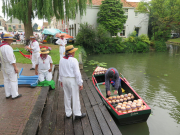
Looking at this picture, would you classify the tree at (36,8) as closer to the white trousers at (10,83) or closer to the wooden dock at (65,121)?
the white trousers at (10,83)

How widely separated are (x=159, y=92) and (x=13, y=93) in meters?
6.89

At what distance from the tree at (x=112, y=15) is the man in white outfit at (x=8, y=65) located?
20.4 metres

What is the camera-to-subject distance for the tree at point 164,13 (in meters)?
24.2

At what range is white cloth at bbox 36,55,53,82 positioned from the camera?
5.53 m

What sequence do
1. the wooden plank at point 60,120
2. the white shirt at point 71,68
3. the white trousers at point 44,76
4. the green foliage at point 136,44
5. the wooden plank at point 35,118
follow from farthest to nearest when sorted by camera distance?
the green foliage at point 136,44 → the white trousers at point 44,76 → the wooden plank at point 60,120 → the white shirt at point 71,68 → the wooden plank at point 35,118

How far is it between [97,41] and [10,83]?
17.0 meters

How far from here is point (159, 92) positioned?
7988 mm

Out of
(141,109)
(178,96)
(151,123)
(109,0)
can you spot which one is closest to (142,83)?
(178,96)

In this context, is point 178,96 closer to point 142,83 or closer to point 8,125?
point 142,83

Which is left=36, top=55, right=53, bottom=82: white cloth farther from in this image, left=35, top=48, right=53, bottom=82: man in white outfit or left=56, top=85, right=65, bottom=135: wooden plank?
left=56, top=85, right=65, bottom=135: wooden plank

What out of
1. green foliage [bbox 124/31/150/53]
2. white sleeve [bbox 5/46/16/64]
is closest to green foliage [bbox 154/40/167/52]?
green foliage [bbox 124/31/150/53]

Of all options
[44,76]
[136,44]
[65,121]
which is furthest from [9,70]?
[136,44]

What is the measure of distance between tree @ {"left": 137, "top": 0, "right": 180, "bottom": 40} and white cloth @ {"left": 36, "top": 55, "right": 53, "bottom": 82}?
2370cm

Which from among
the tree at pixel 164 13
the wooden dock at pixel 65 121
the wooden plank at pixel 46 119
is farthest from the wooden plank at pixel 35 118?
the tree at pixel 164 13
